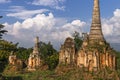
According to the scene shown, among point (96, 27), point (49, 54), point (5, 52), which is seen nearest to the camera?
point (96, 27)

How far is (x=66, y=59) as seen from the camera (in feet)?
143

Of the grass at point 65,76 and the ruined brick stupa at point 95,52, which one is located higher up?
the ruined brick stupa at point 95,52

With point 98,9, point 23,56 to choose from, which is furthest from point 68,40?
point 23,56

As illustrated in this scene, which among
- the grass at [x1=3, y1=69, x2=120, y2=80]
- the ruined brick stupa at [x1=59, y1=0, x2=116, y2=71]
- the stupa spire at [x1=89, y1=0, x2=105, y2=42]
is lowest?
the grass at [x1=3, y1=69, x2=120, y2=80]

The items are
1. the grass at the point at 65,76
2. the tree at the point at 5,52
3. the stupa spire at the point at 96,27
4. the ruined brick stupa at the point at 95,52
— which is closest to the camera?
the grass at the point at 65,76

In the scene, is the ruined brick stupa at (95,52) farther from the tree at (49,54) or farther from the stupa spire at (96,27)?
the tree at (49,54)

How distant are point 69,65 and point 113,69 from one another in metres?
5.41

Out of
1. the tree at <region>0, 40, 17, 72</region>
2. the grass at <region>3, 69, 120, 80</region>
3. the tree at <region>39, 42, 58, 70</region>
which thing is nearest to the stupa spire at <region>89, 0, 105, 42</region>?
the grass at <region>3, 69, 120, 80</region>

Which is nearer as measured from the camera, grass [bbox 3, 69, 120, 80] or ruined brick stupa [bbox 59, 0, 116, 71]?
grass [bbox 3, 69, 120, 80]

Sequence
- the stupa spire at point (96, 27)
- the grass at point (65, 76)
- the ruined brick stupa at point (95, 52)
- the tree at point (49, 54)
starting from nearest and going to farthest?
the grass at point (65, 76) < the ruined brick stupa at point (95, 52) < the stupa spire at point (96, 27) < the tree at point (49, 54)

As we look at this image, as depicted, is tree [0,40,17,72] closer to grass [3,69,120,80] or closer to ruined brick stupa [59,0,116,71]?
grass [3,69,120,80]

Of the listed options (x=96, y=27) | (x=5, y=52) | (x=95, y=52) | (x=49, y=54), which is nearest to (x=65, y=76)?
(x=95, y=52)

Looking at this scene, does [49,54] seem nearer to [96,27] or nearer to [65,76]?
[96,27]

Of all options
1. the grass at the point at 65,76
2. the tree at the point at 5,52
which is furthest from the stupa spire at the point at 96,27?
the tree at the point at 5,52
